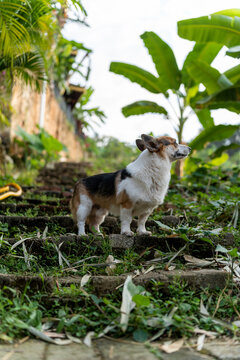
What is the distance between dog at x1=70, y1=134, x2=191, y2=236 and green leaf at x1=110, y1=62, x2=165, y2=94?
106 inches

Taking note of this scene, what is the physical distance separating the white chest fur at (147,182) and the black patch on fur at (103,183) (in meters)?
0.12

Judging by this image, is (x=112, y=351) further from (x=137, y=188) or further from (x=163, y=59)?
(x=163, y=59)

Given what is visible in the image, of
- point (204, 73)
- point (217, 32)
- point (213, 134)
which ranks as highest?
point (217, 32)

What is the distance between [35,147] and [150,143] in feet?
19.9

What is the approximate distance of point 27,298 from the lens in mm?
2135

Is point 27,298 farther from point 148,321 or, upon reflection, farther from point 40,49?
point 40,49

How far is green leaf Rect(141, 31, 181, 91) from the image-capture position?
560 cm

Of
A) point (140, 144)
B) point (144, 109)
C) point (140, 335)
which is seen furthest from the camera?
point (144, 109)

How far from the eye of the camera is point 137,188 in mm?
3242

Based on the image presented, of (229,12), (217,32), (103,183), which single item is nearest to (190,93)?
(229,12)

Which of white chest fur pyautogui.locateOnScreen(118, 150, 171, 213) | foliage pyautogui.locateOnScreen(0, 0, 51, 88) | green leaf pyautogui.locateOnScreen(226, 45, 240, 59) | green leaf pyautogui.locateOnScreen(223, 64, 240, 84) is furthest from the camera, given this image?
green leaf pyautogui.locateOnScreen(223, 64, 240, 84)

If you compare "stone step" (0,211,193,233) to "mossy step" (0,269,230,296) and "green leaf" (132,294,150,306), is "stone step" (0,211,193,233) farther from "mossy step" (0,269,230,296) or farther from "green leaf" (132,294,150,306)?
"green leaf" (132,294,150,306)

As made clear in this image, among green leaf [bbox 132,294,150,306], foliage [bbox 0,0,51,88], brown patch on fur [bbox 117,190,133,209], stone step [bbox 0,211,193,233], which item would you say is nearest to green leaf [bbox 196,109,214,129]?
foliage [bbox 0,0,51,88]

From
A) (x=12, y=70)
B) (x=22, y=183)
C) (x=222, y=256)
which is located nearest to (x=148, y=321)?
(x=222, y=256)
